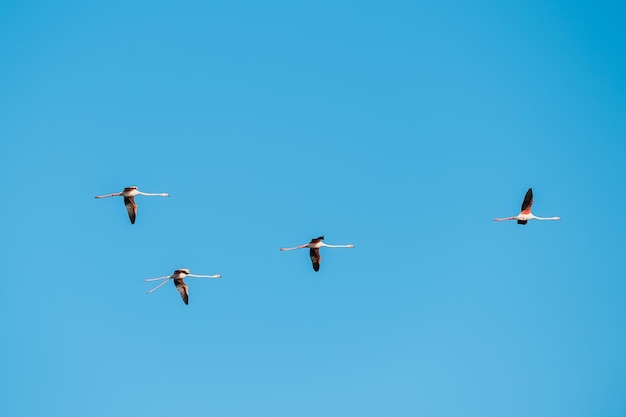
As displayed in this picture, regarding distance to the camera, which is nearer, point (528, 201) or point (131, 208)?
point (528, 201)

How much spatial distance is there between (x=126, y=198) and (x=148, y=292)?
581 centimetres

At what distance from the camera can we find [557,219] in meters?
67.4

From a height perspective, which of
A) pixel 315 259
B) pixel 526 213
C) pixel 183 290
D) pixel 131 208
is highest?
pixel 526 213

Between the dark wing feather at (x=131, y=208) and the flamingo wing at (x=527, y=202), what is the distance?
22.4 meters

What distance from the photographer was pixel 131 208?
6600cm

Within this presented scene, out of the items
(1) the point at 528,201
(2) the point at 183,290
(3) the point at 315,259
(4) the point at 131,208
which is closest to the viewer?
(1) the point at 528,201

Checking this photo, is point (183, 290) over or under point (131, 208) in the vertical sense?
under

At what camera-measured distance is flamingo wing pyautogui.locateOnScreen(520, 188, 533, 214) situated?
6525cm

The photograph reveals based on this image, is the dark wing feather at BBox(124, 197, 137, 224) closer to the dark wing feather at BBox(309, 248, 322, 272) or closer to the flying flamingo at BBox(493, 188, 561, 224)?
the dark wing feather at BBox(309, 248, 322, 272)

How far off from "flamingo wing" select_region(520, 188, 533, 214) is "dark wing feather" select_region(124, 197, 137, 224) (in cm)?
2239

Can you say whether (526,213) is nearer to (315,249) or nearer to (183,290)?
(315,249)

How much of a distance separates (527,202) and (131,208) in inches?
896

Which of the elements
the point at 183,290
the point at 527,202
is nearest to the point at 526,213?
the point at 527,202

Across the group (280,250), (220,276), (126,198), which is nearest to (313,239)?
(280,250)
